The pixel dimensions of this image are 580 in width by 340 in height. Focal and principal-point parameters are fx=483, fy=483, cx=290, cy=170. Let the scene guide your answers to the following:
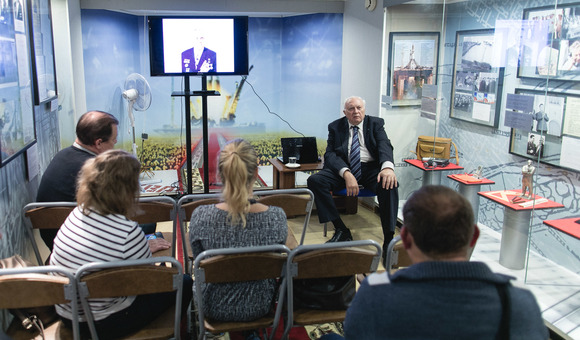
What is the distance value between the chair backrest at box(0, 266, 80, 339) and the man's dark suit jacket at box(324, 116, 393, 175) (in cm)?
285

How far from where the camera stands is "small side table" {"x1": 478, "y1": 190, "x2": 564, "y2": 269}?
3.48 metres

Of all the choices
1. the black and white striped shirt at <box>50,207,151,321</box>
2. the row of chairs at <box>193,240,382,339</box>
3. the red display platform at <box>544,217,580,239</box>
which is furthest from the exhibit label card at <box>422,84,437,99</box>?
the black and white striped shirt at <box>50,207,151,321</box>

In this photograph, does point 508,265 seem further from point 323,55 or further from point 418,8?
point 323,55

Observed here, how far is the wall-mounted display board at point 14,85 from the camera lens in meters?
2.85

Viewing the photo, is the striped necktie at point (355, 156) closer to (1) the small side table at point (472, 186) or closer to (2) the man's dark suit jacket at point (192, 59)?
(1) the small side table at point (472, 186)

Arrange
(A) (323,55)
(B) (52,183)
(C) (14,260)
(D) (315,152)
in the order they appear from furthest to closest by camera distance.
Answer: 1. (A) (323,55)
2. (D) (315,152)
3. (B) (52,183)
4. (C) (14,260)

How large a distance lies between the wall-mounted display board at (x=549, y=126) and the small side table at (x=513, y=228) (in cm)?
35

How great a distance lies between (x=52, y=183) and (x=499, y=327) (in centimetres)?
263

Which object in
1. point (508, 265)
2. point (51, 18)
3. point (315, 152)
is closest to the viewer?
point (508, 265)

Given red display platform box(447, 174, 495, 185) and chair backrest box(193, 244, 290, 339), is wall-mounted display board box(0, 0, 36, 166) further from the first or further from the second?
red display platform box(447, 174, 495, 185)

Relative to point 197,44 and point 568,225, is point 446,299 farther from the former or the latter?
point 197,44

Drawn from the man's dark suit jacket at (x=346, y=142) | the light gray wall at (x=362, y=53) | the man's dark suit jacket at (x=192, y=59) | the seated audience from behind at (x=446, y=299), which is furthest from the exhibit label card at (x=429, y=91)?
the seated audience from behind at (x=446, y=299)

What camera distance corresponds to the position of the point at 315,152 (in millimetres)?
5320

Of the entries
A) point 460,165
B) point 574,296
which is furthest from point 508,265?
point 460,165
